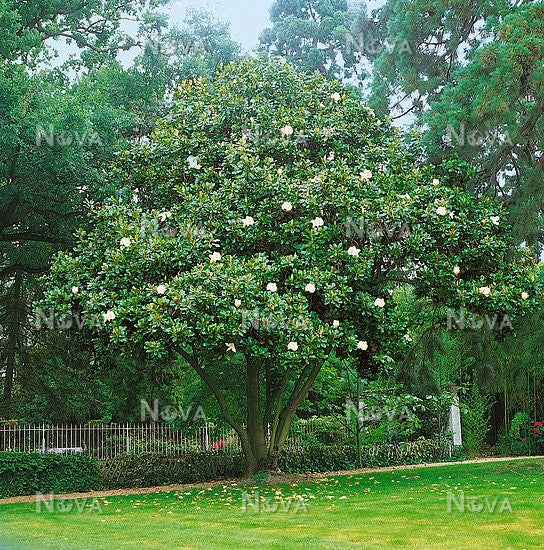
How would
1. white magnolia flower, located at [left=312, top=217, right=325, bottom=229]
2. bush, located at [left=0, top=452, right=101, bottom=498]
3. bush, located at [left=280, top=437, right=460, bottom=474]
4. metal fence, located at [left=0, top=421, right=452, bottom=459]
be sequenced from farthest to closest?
1. bush, located at [left=280, top=437, right=460, bottom=474]
2. metal fence, located at [left=0, top=421, right=452, bottom=459]
3. bush, located at [left=0, top=452, right=101, bottom=498]
4. white magnolia flower, located at [left=312, top=217, right=325, bottom=229]

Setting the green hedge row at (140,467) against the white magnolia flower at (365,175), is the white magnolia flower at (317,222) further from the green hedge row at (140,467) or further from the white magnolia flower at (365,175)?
the green hedge row at (140,467)

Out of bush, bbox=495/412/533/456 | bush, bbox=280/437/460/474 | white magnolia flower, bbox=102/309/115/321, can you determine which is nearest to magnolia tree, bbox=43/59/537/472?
white magnolia flower, bbox=102/309/115/321

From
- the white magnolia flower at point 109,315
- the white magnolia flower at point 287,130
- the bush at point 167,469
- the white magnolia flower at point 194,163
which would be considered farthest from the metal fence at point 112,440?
the white magnolia flower at point 287,130

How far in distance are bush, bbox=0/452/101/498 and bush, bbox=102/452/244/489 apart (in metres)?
0.56

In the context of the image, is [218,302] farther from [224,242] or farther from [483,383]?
[483,383]

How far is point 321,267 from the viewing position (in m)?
12.3

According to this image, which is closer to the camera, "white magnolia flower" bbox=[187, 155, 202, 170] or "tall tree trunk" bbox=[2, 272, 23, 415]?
"white magnolia flower" bbox=[187, 155, 202, 170]

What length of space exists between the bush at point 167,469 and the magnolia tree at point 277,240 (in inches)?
73.4

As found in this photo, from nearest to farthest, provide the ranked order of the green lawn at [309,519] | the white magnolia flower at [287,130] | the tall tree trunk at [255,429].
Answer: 1. the green lawn at [309,519]
2. the white magnolia flower at [287,130]
3. the tall tree trunk at [255,429]

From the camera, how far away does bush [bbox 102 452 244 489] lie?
15.3 meters

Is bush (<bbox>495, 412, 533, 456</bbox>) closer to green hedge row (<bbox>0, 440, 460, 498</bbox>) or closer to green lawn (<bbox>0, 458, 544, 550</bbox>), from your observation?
green hedge row (<bbox>0, 440, 460, 498</bbox>)

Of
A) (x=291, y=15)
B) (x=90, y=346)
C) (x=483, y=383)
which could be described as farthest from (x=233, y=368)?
(x=291, y=15)

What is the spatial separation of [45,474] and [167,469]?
8.25 ft

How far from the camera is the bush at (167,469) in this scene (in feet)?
50.2
